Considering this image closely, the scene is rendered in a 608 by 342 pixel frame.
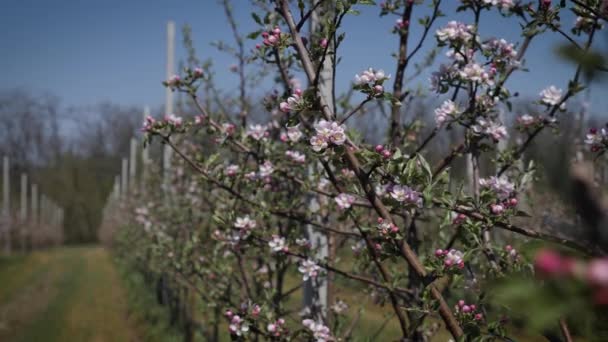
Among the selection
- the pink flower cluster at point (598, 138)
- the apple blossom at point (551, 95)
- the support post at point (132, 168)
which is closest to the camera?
the pink flower cluster at point (598, 138)

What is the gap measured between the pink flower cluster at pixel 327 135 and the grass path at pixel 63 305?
21.5ft

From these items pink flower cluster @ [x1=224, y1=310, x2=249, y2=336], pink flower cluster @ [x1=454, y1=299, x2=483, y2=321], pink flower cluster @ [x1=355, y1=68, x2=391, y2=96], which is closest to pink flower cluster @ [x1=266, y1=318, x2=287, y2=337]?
pink flower cluster @ [x1=224, y1=310, x2=249, y2=336]

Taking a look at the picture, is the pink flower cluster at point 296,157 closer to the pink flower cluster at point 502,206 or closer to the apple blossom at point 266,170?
the apple blossom at point 266,170

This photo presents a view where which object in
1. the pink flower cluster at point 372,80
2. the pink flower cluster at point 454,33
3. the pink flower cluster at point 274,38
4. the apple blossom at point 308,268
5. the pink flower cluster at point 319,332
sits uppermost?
the pink flower cluster at point 454,33

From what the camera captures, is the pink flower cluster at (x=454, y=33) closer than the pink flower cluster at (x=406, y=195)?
No

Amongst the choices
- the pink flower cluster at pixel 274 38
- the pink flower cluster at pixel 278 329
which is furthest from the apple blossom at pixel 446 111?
the pink flower cluster at pixel 278 329

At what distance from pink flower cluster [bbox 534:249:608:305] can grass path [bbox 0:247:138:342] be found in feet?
24.1

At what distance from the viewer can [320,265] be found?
199 centimetres

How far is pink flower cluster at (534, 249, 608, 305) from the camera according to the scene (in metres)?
0.39

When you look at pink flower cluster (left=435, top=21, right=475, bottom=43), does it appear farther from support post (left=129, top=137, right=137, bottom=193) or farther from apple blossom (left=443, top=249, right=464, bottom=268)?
support post (left=129, top=137, right=137, bottom=193)

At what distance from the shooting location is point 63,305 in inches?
386

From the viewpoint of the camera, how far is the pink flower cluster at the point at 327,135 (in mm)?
1277

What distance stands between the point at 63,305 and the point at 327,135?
10.2 m

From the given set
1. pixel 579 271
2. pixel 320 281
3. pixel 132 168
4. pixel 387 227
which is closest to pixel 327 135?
pixel 387 227
